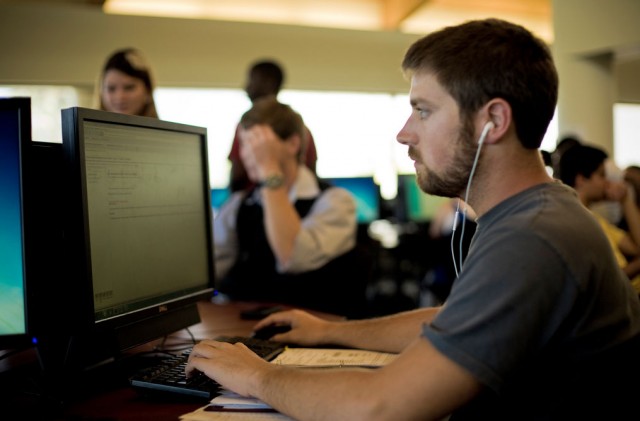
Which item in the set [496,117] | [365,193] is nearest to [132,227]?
[496,117]

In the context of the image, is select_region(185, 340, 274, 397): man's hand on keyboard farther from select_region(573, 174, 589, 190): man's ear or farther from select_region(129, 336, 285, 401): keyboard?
select_region(573, 174, 589, 190): man's ear

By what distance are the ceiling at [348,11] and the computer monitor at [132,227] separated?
510 cm

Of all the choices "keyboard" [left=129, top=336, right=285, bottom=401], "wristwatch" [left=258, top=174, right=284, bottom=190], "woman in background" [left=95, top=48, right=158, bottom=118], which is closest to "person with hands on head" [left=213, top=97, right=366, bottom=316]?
"wristwatch" [left=258, top=174, right=284, bottom=190]

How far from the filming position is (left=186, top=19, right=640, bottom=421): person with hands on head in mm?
779

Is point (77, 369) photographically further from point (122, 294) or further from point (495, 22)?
point (495, 22)

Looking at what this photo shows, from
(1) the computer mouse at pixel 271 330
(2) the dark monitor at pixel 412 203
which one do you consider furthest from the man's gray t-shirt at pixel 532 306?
(2) the dark monitor at pixel 412 203

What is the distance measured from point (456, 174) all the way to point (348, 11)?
659cm

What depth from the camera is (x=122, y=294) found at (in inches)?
46.2

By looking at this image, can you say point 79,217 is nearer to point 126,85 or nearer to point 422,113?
point 422,113

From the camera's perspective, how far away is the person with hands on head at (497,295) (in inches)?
30.7

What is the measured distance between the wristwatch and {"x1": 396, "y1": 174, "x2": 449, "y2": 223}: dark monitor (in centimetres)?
378

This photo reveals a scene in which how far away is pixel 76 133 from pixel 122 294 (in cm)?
31

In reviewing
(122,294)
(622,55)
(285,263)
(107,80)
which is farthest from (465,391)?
(622,55)

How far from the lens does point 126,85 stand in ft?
8.48
